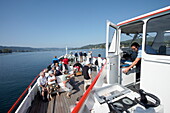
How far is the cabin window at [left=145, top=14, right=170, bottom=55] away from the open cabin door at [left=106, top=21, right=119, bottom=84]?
0.90m

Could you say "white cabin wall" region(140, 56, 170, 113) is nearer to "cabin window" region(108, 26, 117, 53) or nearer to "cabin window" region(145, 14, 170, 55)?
"cabin window" region(145, 14, 170, 55)

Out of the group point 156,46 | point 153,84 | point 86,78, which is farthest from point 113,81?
point 86,78

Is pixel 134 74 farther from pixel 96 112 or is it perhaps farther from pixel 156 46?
pixel 96 112

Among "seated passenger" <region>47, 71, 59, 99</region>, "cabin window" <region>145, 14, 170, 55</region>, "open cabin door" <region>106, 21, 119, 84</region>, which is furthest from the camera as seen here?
"seated passenger" <region>47, 71, 59, 99</region>

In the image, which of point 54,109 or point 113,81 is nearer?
point 113,81

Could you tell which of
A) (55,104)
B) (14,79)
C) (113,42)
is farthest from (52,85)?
(14,79)

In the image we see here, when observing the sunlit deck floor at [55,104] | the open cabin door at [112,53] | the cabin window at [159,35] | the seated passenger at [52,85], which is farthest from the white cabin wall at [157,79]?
the seated passenger at [52,85]

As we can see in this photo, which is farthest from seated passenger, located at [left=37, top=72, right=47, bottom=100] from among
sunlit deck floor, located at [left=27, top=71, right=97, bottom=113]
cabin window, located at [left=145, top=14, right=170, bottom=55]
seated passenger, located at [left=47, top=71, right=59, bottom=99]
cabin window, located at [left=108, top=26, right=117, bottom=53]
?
cabin window, located at [left=145, top=14, right=170, bottom=55]

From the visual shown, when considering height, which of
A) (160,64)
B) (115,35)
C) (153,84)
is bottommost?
(153,84)

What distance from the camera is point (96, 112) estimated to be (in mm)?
1746

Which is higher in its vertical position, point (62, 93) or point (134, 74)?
point (134, 74)

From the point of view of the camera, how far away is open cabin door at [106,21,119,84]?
257 cm

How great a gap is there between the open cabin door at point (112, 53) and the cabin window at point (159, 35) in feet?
→ 2.96

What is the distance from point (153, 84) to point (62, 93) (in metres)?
4.31
